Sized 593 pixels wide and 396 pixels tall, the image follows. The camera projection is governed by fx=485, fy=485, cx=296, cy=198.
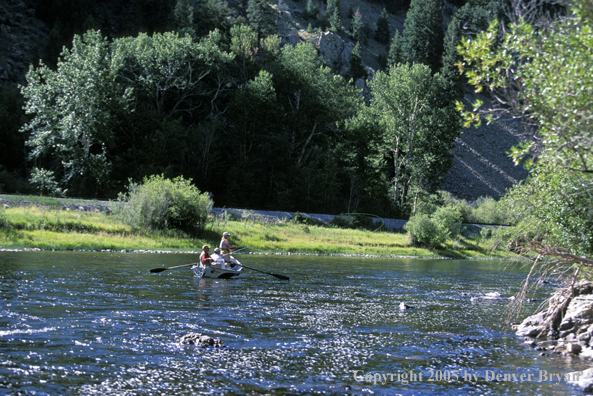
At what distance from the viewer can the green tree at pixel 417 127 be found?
68.6 m

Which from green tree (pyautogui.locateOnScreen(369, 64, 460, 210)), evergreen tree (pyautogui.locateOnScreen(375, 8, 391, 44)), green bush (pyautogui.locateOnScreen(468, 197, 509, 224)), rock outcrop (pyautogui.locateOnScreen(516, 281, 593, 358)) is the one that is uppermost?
evergreen tree (pyautogui.locateOnScreen(375, 8, 391, 44))

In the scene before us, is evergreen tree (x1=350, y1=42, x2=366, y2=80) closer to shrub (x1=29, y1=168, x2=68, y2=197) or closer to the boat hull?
shrub (x1=29, y1=168, x2=68, y2=197)

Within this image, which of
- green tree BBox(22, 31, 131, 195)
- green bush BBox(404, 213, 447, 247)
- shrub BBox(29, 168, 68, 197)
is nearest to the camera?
shrub BBox(29, 168, 68, 197)

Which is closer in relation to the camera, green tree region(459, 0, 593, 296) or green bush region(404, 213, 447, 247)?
green tree region(459, 0, 593, 296)

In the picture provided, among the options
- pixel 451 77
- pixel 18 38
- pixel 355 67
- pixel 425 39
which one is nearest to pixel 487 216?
pixel 451 77

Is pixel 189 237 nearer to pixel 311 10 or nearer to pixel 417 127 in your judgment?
pixel 417 127

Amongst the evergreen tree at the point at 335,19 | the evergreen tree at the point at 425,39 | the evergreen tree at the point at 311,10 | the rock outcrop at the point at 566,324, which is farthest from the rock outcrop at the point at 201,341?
the evergreen tree at the point at 311,10

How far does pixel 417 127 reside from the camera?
69562mm

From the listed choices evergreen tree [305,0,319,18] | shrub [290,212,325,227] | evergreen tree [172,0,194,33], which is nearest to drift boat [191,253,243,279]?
shrub [290,212,325,227]

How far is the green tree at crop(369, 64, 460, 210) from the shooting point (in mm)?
68625

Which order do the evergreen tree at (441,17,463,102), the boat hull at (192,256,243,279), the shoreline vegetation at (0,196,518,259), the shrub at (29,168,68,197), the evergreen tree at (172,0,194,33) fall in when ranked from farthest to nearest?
the evergreen tree at (441,17,463,102) < the evergreen tree at (172,0,194,33) < the shrub at (29,168,68,197) < the shoreline vegetation at (0,196,518,259) < the boat hull at (192,256,243,279)

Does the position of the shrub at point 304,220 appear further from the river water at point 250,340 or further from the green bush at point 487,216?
the green bush at point 487,216

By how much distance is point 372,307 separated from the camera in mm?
19547

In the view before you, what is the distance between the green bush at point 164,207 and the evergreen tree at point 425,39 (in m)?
92.2
